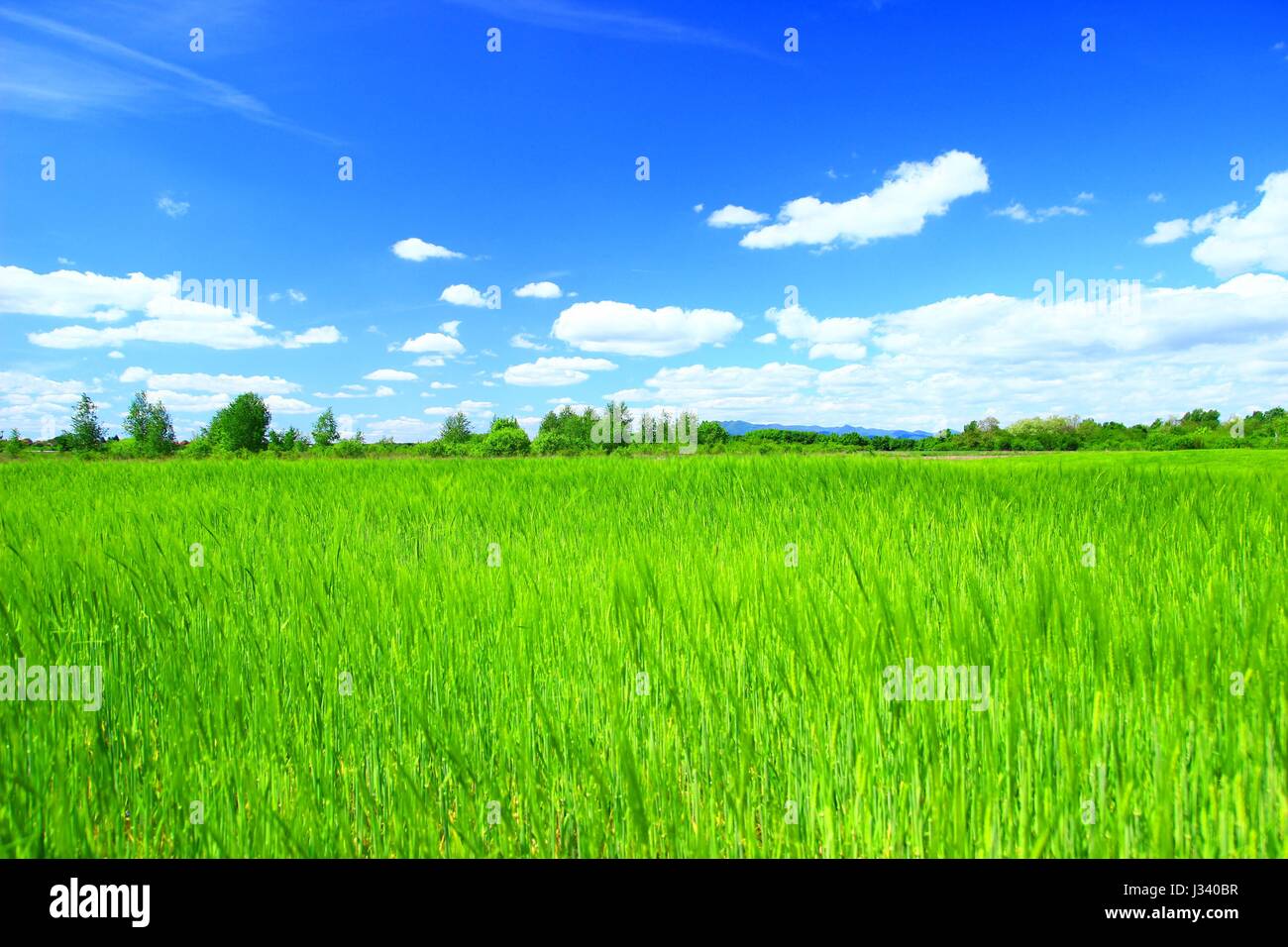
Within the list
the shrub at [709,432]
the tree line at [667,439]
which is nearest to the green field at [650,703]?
the tree line at [667,439]

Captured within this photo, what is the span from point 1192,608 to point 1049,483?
13.8 feet

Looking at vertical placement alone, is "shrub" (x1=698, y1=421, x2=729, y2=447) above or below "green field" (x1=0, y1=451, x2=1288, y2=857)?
above

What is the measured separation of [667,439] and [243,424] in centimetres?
3495

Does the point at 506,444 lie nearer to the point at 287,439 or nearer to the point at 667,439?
the point at 667,439

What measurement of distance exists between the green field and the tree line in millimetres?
12332

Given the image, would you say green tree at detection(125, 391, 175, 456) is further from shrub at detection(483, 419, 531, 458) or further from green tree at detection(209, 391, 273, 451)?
shrub at detection(483, 419, 531, 458)

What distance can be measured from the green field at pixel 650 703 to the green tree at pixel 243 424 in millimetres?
44763

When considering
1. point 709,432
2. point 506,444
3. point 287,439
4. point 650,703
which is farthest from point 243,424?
point 650,703

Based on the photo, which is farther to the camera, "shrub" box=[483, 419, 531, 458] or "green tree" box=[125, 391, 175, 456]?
"green tree" box=[125, 391, 175, 456]

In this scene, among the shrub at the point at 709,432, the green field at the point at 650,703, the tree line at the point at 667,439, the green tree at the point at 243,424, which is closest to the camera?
the green field at the point at 650,703

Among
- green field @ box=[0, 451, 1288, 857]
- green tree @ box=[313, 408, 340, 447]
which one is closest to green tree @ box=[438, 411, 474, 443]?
green tree @ box=[313, 408, 340, 447]

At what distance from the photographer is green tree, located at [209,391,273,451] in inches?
1565

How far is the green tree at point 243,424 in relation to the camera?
130 feet

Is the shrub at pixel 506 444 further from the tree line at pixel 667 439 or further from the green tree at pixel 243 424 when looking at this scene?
the green tree at pixel 243 424
